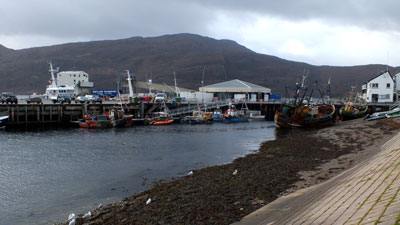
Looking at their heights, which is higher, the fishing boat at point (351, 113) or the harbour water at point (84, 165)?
the fishing boat at point (351, 113)

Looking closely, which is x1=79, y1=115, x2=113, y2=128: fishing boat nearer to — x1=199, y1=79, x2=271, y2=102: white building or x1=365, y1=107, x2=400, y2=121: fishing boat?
x1=199, y1=79, x2=271, y2=102: white building

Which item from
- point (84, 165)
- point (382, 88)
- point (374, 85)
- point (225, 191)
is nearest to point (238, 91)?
point (374, 85)

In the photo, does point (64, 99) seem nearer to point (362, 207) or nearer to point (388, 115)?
point (388, 115)

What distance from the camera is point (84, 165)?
87.7ft

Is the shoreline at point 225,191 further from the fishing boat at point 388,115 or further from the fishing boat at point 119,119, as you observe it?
the fishing boat at point 119,119

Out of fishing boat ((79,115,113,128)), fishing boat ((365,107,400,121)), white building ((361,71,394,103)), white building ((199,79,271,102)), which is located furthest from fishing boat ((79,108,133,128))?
white building ((361,71,394,103))

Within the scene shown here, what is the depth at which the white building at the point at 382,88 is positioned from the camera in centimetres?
7675

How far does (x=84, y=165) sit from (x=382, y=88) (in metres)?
75.4

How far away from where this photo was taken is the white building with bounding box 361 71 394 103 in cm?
7675

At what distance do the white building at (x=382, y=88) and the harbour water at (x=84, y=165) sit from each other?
5307 cm

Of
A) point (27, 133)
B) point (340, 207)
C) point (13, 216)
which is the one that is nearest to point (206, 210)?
point (340, 207)

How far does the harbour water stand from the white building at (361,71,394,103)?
53.1 metres

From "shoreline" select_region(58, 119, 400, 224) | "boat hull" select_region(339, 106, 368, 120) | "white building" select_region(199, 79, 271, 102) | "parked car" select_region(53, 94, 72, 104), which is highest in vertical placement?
"white building" select_region(199, 79, 271, 102)

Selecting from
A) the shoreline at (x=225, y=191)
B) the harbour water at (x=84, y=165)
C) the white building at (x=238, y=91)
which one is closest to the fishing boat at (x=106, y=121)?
the harbour water at (x=84, y=165)
